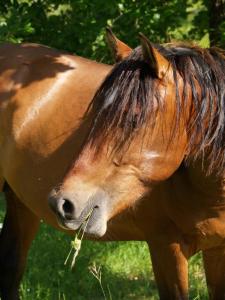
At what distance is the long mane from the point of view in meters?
2.60

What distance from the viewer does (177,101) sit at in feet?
8.64

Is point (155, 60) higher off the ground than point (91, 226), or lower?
higher

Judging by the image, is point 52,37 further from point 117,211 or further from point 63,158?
point 117,211

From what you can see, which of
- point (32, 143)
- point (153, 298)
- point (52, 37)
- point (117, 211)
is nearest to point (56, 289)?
point (153, 298)

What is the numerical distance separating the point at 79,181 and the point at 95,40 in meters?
3.25

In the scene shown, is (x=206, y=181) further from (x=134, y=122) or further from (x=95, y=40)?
(x=95, y=40)

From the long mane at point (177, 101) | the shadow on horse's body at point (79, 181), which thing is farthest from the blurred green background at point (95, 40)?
the long mane at point (177, 101)

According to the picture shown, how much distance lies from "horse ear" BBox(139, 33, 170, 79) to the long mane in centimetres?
3

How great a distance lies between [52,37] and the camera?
6.05m

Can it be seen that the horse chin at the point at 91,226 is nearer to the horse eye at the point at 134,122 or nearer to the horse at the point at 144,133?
the horse at the point at 144,133

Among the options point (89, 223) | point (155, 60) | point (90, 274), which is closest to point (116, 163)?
point (89, 223)

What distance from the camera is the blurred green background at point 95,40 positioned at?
14.7 ft

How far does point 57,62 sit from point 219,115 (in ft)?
4.89

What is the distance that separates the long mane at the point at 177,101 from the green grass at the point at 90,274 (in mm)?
1780
